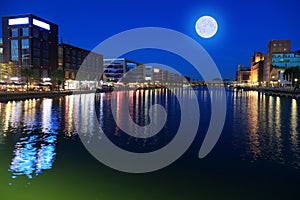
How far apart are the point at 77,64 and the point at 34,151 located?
128 meters

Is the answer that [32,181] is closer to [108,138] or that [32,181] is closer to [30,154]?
[30,154]

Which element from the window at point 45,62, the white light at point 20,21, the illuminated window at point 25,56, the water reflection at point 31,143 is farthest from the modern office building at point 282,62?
the water reflection at point 31,143

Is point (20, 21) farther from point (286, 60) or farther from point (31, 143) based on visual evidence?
point (286, 60)

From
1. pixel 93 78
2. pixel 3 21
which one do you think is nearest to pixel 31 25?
pixel 3 21

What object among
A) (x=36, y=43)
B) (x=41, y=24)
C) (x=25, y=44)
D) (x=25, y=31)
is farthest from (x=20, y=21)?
(x=36, y=43)

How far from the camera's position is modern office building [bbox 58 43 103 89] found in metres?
128

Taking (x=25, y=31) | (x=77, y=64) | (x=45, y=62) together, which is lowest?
(x=45, y=62)

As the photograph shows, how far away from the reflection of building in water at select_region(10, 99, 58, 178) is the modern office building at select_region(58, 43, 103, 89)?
4191 inches

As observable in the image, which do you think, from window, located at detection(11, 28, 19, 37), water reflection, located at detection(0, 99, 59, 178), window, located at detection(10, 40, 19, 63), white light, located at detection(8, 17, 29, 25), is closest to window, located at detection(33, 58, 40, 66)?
window, located at detection(10, 40, 19, 63)

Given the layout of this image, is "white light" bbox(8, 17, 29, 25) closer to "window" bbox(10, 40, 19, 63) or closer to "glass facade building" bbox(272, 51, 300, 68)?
"window" bbox(10, 40, 19, 63)

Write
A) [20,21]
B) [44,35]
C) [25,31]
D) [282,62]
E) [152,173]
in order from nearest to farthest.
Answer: [152,173] < [20,21] < [25,31] < [44,35] < [282,62]

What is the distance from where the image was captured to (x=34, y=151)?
18203 mm

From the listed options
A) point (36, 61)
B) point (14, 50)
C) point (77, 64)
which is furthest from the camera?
point (77, 64)

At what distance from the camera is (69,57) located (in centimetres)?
13325
